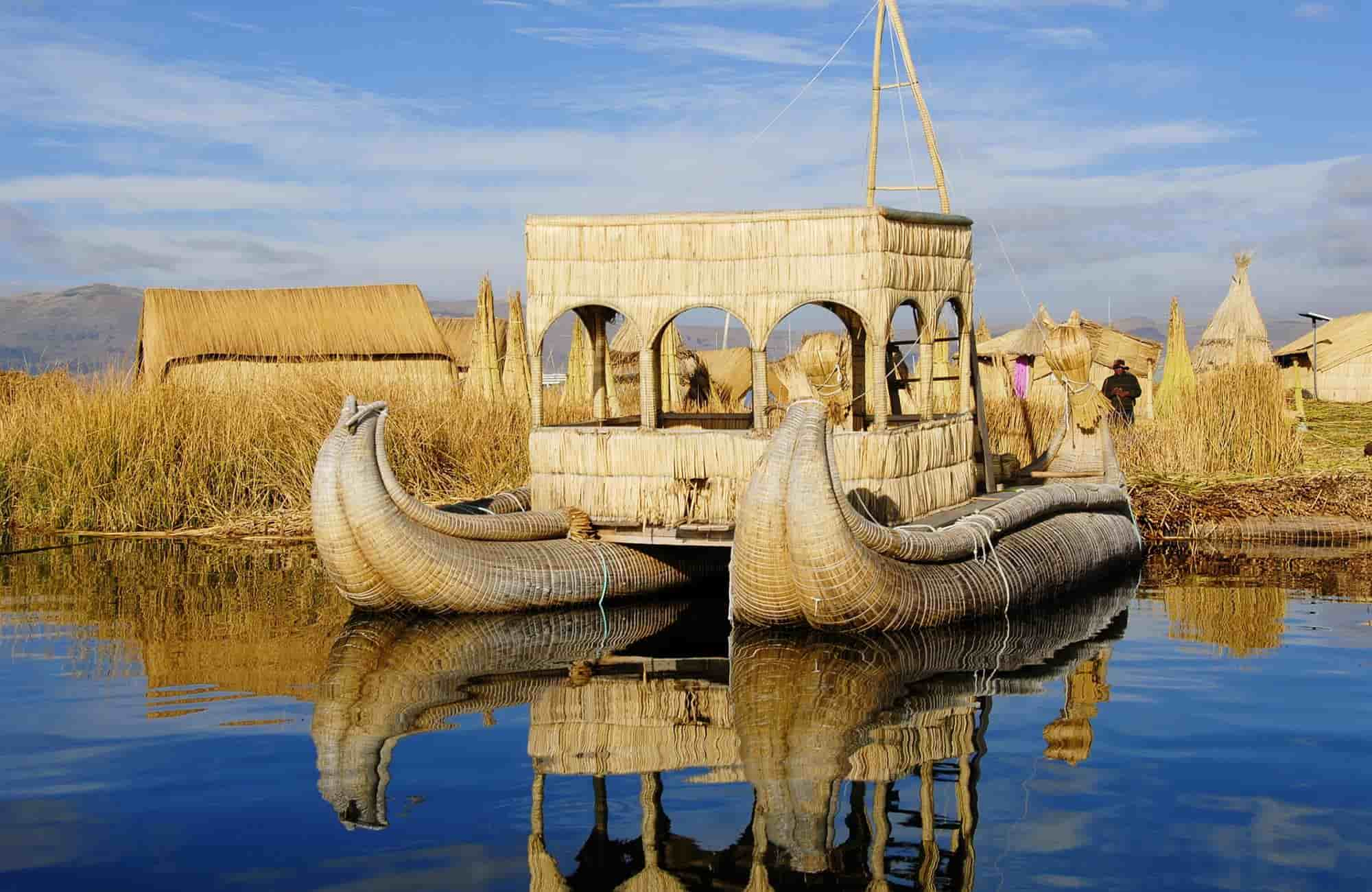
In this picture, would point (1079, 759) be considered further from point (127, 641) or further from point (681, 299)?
point (127, 641)

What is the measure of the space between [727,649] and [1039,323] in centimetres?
1384

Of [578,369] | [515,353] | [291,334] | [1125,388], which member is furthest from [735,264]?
[291,334]

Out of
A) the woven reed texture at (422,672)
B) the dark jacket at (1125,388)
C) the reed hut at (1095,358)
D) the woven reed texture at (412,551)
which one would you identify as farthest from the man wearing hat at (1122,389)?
→ the woven reed texture at (412,551)

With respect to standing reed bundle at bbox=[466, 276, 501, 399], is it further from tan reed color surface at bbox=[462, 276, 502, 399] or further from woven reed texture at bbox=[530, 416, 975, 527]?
woven reed texture at bbox=[530, 416, 975, 527]

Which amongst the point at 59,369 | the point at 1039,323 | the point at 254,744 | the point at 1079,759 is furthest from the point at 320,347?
the point at 1079,759

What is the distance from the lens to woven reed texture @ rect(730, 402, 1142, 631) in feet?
27.4

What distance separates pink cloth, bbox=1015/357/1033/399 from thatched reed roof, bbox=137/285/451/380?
8.32 metres

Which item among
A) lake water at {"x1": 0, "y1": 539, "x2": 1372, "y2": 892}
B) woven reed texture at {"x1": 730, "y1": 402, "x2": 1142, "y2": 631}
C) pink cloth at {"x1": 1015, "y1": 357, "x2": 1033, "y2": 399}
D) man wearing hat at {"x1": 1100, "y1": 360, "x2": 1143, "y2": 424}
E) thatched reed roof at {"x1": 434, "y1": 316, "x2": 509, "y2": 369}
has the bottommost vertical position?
lake water at {"x1": 0, "y1": 539, "x2": 1372, "y2": 892}

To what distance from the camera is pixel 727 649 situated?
29.0 ft

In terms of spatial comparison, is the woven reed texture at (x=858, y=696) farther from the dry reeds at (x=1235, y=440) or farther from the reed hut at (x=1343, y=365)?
the reed hut at (x=1343, y=365)

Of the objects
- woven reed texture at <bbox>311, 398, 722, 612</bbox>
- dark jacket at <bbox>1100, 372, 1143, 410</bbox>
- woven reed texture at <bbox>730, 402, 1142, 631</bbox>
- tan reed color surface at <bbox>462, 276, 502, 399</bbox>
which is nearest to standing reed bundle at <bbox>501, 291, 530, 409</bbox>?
tan reed color surface at <bbox>462, 276, 502, 399</bbox>

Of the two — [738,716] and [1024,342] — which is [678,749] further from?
[1024,342]

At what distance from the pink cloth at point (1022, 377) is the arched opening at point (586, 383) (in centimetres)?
540

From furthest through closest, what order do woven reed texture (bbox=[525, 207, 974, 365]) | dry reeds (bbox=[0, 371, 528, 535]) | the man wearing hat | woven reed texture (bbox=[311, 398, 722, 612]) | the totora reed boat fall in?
the man wearing hat < dry reeds (bbox=[0, 371, 528, 535]) < woven reed texture (bbox=[525, 207, 974, 365]) < woven reed texture (bbox=[311, 398, 722, 612]) < the totora reed boat
